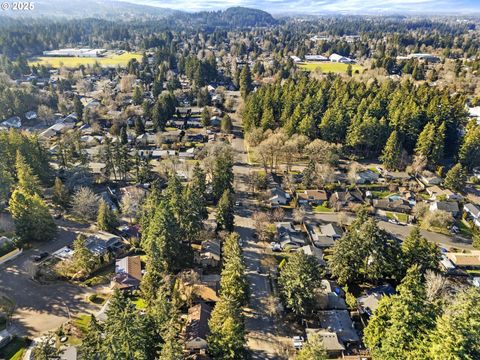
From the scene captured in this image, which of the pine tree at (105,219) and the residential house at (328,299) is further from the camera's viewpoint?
the pine tree at (105,219)

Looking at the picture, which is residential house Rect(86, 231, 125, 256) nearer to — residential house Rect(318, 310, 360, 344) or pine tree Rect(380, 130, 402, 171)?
residential house Rect(318, 310, 360, 344)

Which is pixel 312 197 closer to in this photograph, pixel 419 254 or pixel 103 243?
pixel 419 254

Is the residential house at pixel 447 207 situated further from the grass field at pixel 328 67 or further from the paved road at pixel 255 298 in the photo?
the grass field at pixel 328 67

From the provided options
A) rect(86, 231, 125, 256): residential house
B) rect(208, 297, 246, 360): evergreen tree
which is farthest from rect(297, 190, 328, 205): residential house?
rect(208, 297, 246, 360): evergreen tree

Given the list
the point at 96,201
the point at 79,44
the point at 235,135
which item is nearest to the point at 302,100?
the point at 235,135

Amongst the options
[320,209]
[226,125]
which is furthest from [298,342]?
[226,125]

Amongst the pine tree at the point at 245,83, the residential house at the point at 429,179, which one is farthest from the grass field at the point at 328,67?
the residential house at the point at 429,179
